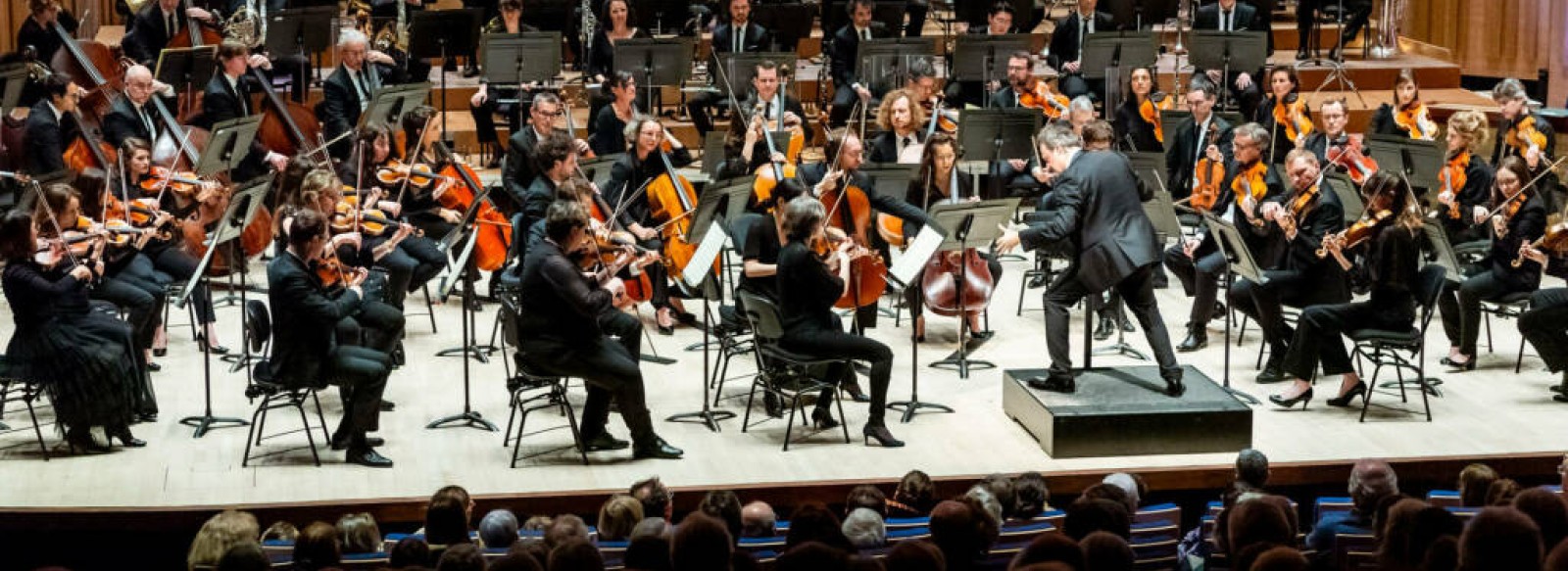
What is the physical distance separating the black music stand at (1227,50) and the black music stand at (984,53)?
3.94 feet

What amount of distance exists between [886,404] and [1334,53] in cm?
900

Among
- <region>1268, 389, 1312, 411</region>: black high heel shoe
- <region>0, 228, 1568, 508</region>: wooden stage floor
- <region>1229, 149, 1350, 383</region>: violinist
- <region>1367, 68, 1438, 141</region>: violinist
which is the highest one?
<region>1367, 68, 1438, 141</region>: violinist

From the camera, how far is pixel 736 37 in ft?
47.0

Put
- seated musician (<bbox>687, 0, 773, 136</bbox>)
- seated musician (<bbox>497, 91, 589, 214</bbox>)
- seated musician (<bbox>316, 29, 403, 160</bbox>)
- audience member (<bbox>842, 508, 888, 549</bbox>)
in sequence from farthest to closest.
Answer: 1. seated musician (<bbox>687, 0, 773, 136</bbox>)
2. seated musician (<bbox>316, 29, 403, 160</bbox>)
3. seated musician (<bbox>497, 91, 589, 214</bbox>)
4. audience member (<bbox>842, 508, 888, 549</bbox>)

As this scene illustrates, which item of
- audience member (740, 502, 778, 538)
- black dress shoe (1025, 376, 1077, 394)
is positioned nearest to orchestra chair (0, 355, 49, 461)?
audience member (740, 502, 778, 538)

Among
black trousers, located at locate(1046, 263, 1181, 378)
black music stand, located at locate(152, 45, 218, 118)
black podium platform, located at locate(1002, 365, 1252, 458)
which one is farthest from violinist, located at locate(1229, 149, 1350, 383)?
black music stand, located at locate(152, 45, 218, 118)

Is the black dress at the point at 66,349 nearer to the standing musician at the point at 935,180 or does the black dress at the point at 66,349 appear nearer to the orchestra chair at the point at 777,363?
the orchestra chair at the point at 777,363

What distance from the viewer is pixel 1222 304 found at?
10.6 metres

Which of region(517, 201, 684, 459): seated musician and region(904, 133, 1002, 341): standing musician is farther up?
region(904, 133, 1002, 341): standing musician

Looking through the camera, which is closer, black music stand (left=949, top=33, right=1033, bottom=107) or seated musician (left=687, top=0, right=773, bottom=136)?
black music stand (left=949, top=33, right=1033, bottom=107)

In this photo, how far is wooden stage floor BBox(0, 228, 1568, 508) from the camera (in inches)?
305

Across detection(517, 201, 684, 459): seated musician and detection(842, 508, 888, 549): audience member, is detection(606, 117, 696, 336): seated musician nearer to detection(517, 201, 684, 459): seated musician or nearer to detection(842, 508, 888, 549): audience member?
detection(517, 201, 684, 459): seated musician

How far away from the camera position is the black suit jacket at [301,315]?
766cm

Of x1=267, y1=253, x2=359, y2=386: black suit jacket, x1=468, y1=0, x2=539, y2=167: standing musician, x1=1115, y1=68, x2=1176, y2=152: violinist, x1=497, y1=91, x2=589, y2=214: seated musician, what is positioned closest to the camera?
x1=267, y1=253, x2=359, y2=386: black suit jacket
